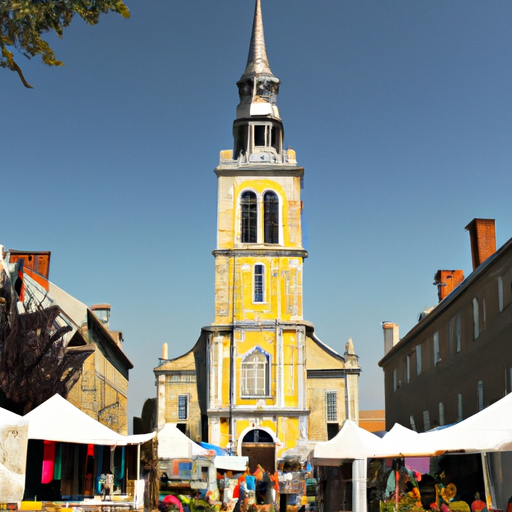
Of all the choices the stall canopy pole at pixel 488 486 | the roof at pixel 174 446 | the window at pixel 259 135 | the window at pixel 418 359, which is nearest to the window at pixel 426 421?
the window at pixel 418 359

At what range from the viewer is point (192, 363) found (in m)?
49.1

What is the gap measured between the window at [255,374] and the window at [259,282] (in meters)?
3.07

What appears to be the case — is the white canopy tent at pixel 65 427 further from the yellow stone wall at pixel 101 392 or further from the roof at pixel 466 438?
the yellow stone wall at pixel 101 392

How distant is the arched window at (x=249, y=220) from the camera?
4784 cm

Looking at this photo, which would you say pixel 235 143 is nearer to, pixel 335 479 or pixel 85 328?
pixel 85 328

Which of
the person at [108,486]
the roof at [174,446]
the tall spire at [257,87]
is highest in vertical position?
the tall spire at [257,87]

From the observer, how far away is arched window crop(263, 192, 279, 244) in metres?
47.8

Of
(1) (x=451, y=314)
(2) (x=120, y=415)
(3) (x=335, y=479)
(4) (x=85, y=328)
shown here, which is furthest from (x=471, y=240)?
(2) (x=120, y=415)

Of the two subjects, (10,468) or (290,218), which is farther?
(290,218)

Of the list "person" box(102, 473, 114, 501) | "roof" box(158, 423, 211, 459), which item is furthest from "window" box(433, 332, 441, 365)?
"person" box(102, 473, 114, 501)

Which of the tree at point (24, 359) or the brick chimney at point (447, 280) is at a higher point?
the brick chimney at point (447, 280)

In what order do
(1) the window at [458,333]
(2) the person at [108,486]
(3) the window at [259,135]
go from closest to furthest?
1. (2) the person at [108,486]
2. (1) the window at [458,333]
3. (3) the window at [259,135]

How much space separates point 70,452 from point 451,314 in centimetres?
1537

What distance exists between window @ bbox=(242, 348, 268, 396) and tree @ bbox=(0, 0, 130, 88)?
33.5 m
